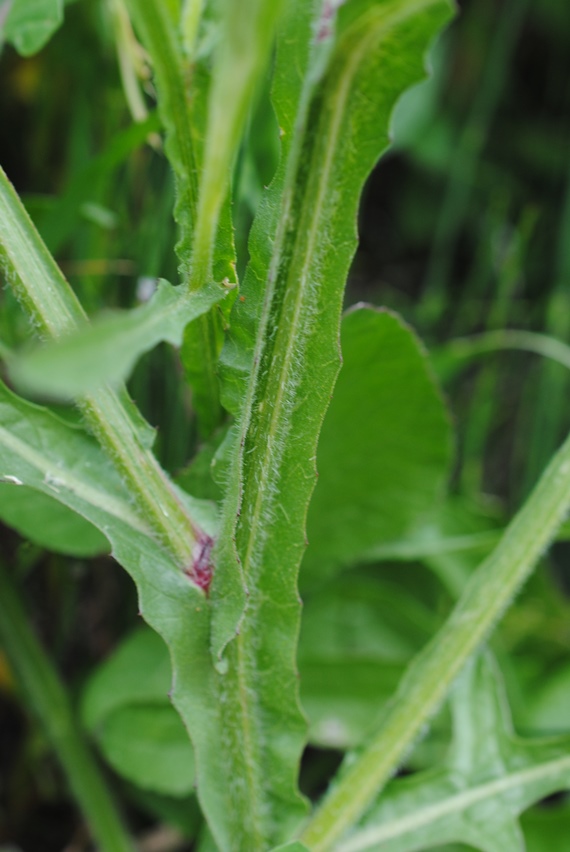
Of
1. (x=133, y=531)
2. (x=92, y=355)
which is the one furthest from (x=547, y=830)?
(x=92, y=355)

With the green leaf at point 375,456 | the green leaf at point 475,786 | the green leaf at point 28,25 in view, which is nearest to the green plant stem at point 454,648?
the green leaf at point 475,786

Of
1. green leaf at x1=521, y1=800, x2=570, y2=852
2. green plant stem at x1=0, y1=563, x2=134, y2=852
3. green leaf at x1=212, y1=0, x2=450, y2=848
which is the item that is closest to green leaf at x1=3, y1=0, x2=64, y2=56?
green leaf at x1=212, y1=0, x2=450, y2=848

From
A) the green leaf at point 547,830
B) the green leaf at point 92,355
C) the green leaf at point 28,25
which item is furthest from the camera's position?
the green leaf at point 547,830

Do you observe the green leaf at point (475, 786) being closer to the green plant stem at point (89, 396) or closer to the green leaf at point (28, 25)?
the green plant stem at point (89, 396)

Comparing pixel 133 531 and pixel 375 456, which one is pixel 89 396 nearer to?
pixel 133 531

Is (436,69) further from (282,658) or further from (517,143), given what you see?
(282,658)

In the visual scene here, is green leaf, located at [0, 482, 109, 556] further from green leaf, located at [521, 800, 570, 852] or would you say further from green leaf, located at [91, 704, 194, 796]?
green leaf, located at [521, 800, 570, 852]
